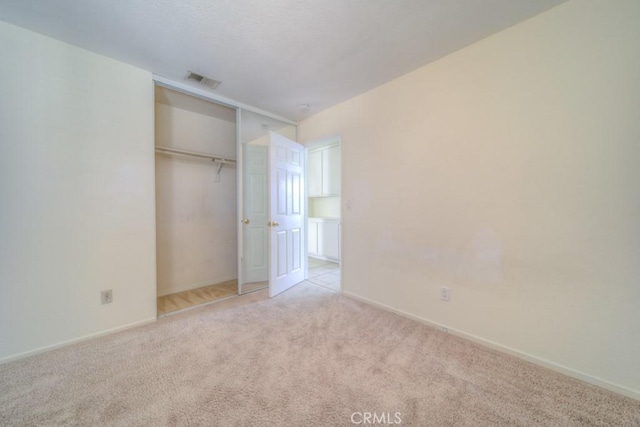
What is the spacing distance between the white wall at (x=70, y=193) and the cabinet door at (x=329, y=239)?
3.13 meters

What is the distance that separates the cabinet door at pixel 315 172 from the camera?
4996 mm

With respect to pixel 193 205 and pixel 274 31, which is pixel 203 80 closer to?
pixel 274 31

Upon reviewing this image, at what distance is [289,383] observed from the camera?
4.95 feet

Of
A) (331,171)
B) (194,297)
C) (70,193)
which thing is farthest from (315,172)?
(70,193)

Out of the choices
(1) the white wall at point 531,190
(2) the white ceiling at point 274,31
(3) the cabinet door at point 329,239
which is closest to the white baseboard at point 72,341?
(2) the white ceiling at point 274,31

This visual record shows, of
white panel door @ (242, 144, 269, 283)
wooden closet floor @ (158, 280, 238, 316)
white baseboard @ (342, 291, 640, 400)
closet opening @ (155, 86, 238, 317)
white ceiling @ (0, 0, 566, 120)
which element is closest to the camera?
white baseboard @ (342, 291, 640, 400)

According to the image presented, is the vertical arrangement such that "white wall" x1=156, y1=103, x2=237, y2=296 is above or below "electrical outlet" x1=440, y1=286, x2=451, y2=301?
above

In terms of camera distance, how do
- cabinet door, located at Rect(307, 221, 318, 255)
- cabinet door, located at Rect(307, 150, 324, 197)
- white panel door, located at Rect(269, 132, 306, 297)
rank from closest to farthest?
1. white panel door, located at Rect(269, 132, 306, 297)
2. cabinet door, located at Rect(307, 150, 324, 197)
3. cabinet door, located at Rect(307, 221, 318, 255)

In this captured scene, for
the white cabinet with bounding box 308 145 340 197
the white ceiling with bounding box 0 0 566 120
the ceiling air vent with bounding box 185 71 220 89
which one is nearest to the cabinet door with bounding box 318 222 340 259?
the white cabinet with bounding box 308 145 340 197

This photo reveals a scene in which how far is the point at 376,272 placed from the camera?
2.71 m

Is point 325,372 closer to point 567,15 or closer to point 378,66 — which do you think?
point 378,66

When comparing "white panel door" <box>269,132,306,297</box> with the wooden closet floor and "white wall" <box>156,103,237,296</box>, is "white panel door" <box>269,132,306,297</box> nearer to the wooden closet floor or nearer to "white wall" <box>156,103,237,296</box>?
the wooden closet floor

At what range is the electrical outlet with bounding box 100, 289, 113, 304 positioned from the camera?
2.12m

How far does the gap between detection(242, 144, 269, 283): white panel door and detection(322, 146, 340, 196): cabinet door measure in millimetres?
1639
